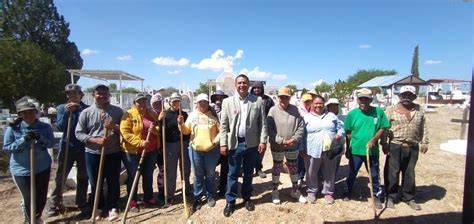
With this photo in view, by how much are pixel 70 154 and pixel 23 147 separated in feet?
2.55

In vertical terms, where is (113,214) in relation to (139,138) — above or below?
below

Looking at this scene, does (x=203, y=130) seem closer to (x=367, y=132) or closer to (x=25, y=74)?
(x=367, y=132)

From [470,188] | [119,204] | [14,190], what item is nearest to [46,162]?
[119,204]

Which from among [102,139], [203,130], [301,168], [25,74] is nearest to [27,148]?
[102,139]

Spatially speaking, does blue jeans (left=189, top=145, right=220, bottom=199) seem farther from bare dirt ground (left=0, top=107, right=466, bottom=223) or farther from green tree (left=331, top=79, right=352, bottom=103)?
green tree (left=331, top=79, right=352, bottom=103)

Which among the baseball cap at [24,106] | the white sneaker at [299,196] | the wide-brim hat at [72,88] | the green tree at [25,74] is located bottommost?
the white sneaker at [299,196]

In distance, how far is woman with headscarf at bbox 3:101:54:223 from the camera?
3.73m

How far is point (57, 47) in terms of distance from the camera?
33.9 meters

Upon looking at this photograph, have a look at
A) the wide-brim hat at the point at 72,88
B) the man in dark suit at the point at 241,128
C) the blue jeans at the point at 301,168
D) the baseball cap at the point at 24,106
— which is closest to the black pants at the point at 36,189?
the baseball cap at the point at 24,106

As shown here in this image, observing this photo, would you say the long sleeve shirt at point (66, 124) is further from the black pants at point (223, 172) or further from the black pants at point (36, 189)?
the black pants at point (223, 172)

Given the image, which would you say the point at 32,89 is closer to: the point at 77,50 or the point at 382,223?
the point at 77,50

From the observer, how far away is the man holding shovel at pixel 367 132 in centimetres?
465

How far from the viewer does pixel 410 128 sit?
457cm

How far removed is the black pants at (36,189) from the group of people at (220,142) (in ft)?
0.05
